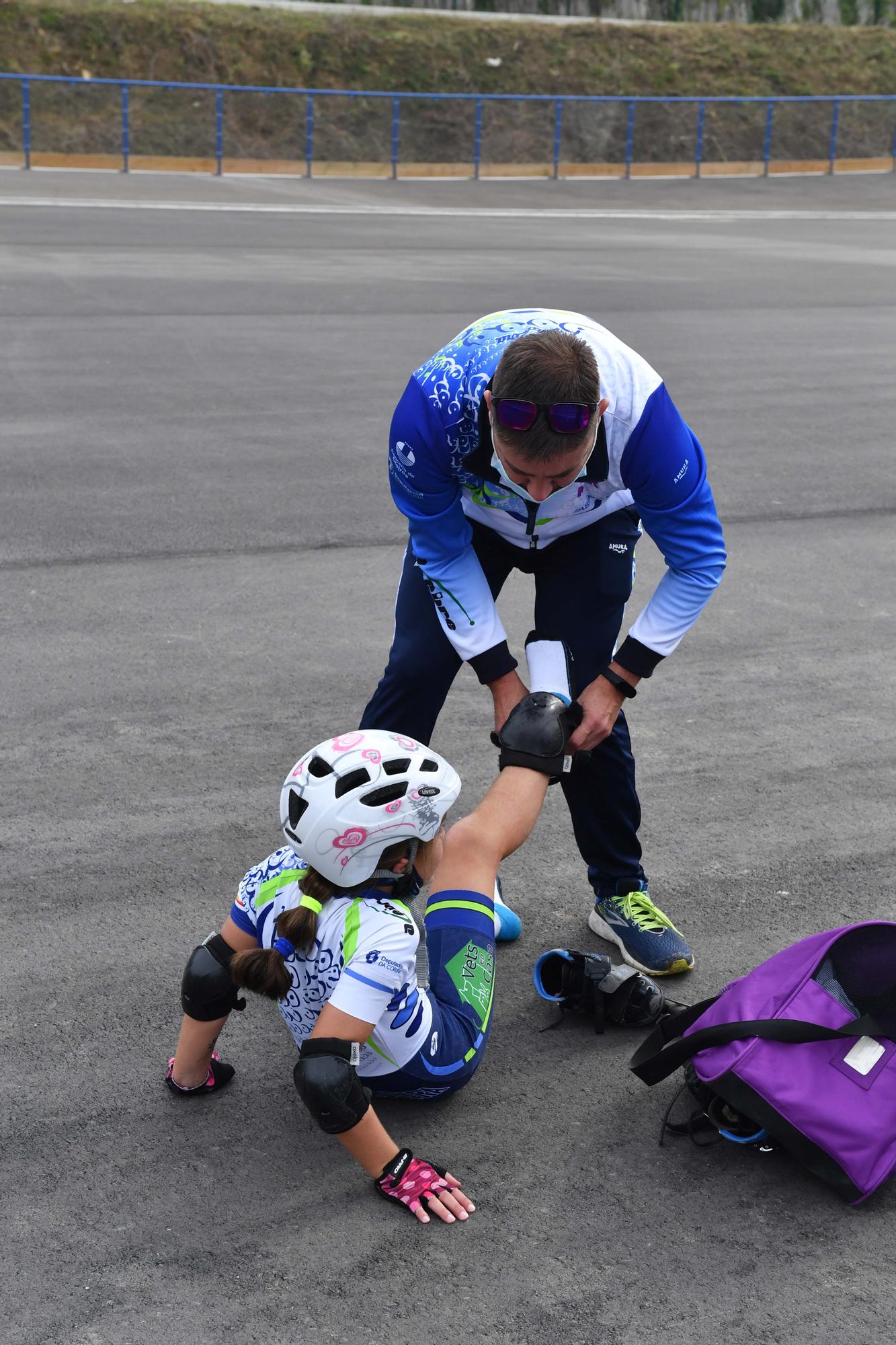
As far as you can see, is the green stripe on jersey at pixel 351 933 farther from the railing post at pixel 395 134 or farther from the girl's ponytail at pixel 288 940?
the railing post at pixel 395 134

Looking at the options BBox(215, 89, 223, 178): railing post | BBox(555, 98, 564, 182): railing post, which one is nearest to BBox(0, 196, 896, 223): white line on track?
BBox(215, 89, 223, 178): railing post

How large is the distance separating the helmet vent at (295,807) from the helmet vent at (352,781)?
0.25ft

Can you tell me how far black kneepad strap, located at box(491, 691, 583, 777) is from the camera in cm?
350

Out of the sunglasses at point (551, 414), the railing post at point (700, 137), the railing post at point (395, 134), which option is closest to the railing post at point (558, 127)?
the railing post at point (700, 137)

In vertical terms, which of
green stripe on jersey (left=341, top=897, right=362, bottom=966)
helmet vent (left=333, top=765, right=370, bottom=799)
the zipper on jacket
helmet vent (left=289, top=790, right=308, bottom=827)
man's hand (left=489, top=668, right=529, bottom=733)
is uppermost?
the zipper on jacket

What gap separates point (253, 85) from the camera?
36.0 metres

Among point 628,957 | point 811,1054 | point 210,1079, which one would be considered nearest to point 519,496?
point 628,957

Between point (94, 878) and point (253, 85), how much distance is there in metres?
35.8

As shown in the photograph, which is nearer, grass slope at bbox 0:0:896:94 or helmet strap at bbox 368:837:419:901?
helmet strap at bbox 368:837:419:901

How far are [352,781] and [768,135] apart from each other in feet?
110

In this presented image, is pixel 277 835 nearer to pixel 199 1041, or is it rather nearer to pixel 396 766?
pixel 199 1041

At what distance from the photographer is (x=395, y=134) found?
30.4m

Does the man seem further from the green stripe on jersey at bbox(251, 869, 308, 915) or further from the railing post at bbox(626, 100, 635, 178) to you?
the railing post at bbox(626, 100, 635, 178)

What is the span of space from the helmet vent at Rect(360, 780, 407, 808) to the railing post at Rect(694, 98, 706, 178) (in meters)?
32.6
